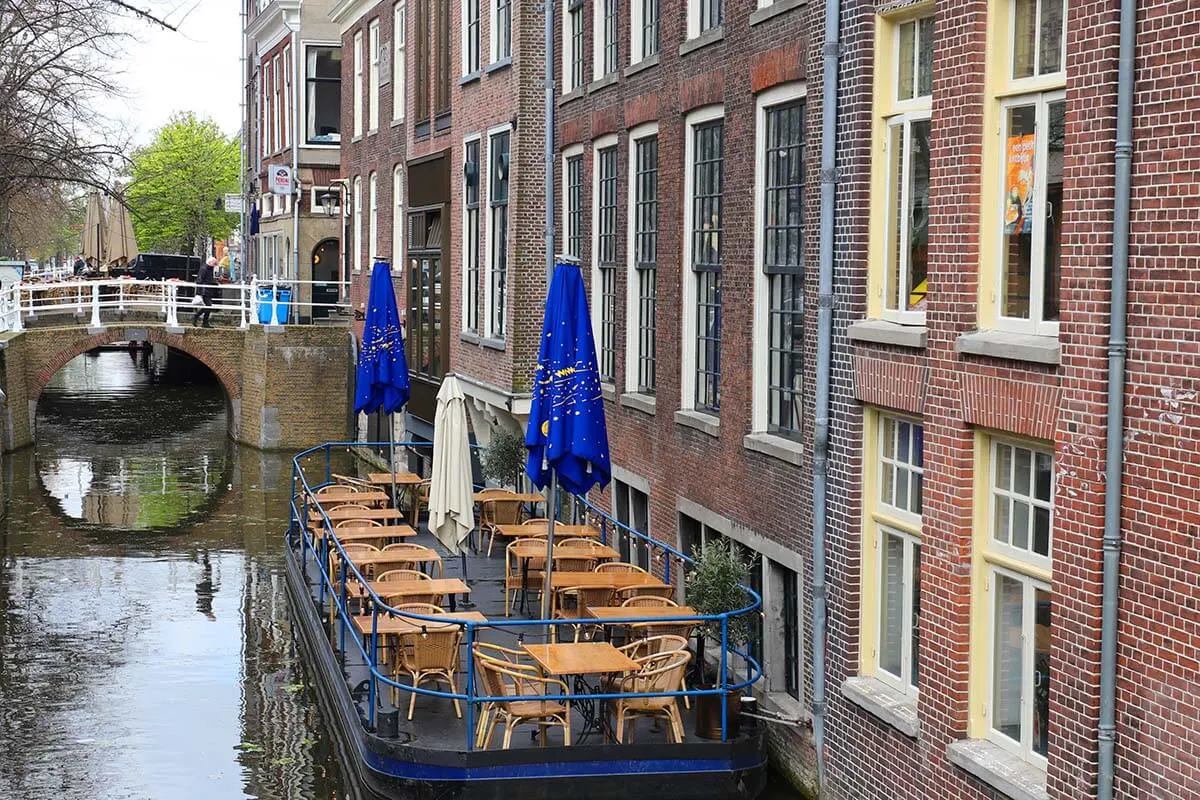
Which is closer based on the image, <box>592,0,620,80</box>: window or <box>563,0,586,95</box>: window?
<box>592,0,620,80</box>: window

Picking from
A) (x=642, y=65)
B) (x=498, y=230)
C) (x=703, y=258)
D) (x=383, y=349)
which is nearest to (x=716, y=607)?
(x=703, y=258)

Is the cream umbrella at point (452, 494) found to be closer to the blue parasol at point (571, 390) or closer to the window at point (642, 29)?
the blue parasol at point (571, 390)

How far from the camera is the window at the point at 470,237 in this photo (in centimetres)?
2606

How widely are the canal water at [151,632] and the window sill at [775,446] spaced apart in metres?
2.67

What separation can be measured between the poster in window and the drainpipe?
1.22 meters

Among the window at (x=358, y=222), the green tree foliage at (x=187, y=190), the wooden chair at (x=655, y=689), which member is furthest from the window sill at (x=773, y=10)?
the green tree foliage at (x=187, y=190)

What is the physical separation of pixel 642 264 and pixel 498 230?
7.22 metres

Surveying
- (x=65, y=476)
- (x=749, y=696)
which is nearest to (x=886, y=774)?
(x=749, y=696)

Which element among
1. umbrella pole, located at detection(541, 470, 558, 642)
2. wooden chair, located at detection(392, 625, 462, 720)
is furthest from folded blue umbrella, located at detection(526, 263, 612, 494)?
wooden chair, located at detection(392, 625, 462, 720)

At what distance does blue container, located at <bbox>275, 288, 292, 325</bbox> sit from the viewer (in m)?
39.9

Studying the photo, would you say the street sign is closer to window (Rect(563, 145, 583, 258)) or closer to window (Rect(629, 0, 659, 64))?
window (Rect(563, 145, 583, 258))

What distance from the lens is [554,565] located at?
17016 mm

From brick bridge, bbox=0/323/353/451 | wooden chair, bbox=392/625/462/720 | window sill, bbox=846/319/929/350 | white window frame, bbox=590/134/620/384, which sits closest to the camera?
window sill, bbox=846/319/929/350

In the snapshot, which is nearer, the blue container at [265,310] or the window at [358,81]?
the window at [358,81]
